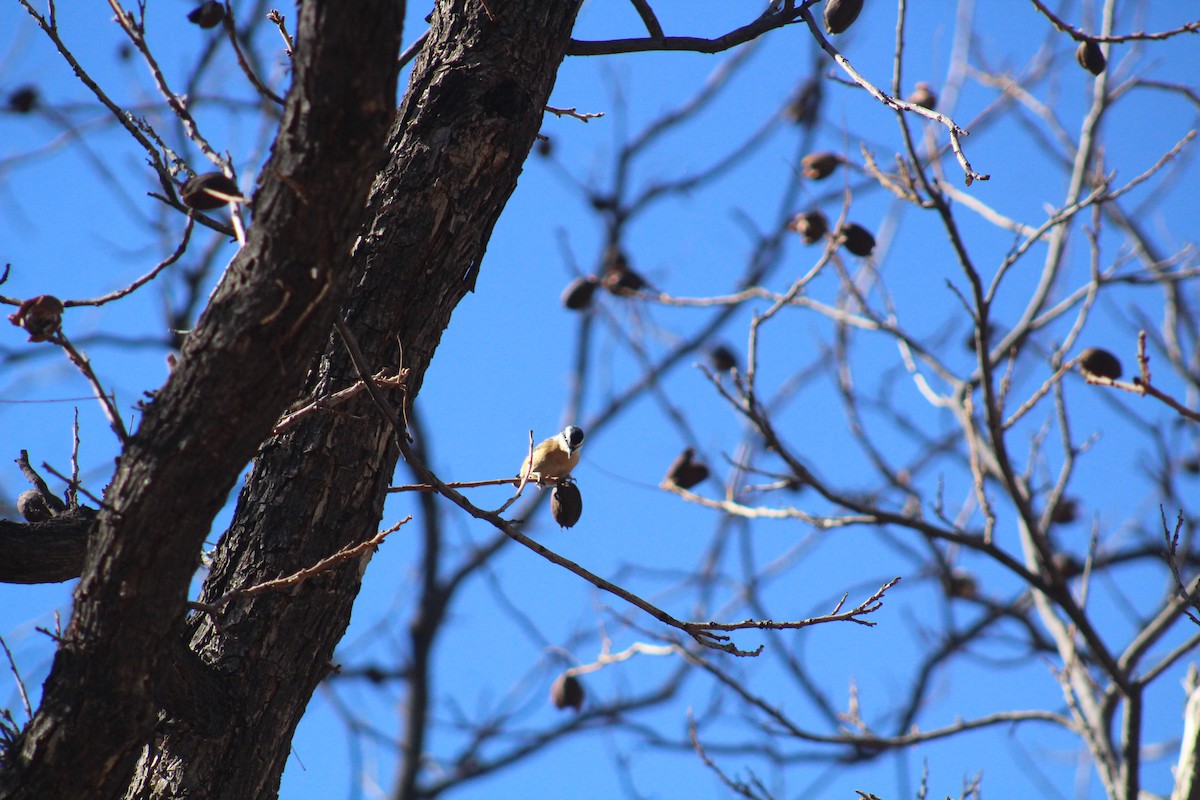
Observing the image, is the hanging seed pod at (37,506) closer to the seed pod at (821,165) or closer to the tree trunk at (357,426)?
the tree trunk at (357,426)

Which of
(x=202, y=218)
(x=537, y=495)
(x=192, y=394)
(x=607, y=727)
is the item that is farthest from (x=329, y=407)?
(x=607, y=727)

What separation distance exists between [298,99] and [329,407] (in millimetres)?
516

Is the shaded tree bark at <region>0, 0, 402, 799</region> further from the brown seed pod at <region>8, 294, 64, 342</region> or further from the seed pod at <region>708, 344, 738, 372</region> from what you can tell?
the seed pod at <region>708, 344, 738, 372</region>

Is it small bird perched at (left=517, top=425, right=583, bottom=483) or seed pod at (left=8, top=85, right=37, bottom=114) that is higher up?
seed pod at (left=8, top=85, right=37, bottom=114)

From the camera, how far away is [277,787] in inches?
73.4

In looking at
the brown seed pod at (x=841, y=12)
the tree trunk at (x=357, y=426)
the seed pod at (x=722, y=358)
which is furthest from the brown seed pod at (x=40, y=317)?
the seed pod at (x=722, y=358)

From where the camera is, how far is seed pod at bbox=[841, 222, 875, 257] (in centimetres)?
352

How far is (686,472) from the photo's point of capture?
3.68m

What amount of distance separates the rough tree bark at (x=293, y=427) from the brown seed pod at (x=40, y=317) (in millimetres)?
252

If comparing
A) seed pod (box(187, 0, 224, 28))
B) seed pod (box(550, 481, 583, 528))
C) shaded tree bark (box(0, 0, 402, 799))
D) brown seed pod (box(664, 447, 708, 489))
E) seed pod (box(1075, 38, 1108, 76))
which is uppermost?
seed pod (box(1075, 38, 1108, 76))

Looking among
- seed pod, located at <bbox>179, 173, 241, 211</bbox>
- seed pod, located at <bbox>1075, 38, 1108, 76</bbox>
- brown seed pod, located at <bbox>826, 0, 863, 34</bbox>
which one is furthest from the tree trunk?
seed pod, located at <bbox>1075, 38, 1108, 76</bbox>

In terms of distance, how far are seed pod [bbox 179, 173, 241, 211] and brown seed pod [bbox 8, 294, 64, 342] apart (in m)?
0.26

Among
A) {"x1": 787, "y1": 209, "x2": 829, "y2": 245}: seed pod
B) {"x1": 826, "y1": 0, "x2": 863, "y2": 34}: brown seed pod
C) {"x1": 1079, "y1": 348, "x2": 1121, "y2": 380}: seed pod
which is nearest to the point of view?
{"x1": 826, "y1": 0, "x2": 863, "y2": 34}: brown seed pod

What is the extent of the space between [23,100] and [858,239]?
4.15 m
